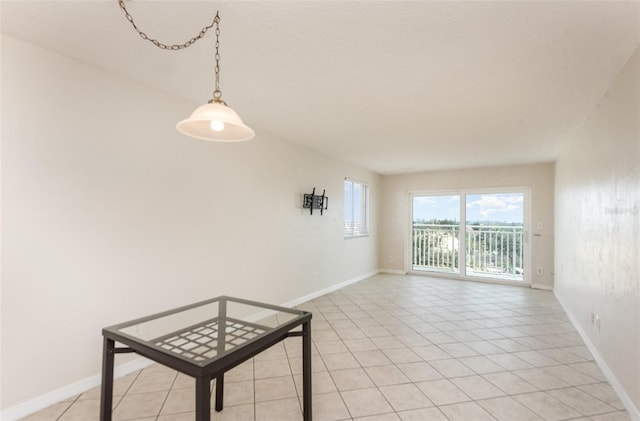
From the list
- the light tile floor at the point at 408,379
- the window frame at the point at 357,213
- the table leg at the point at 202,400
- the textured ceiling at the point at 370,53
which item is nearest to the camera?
the table leg at the point at 202,400

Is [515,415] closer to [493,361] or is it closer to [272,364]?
[493,361]

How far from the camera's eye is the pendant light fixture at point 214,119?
4.48 feet

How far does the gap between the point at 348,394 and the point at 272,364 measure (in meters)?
0.74

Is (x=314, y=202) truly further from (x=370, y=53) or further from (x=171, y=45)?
(x=171, y=45)

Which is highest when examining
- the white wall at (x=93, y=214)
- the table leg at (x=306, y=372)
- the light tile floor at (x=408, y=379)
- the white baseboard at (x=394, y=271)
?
the white wall at (x=93, y=214)

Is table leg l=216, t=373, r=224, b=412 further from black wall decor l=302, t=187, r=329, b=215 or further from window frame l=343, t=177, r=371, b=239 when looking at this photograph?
window frame l=343, t=177, r=371, b=239

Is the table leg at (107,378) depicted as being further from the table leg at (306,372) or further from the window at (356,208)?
the window at (356,208)

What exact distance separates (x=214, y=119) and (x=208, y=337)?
1150 millimetres

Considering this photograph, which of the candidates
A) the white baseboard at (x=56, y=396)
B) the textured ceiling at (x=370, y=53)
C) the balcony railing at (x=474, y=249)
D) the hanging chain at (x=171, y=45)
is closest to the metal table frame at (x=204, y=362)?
the white baseboard at (x=56, y=396)

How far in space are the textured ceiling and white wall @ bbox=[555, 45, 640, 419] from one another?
29 centimetres

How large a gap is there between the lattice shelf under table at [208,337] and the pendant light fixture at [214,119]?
1.05m

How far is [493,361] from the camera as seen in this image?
256cm

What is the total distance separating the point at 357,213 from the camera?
595cm

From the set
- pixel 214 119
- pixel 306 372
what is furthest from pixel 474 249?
pixel 214 119
